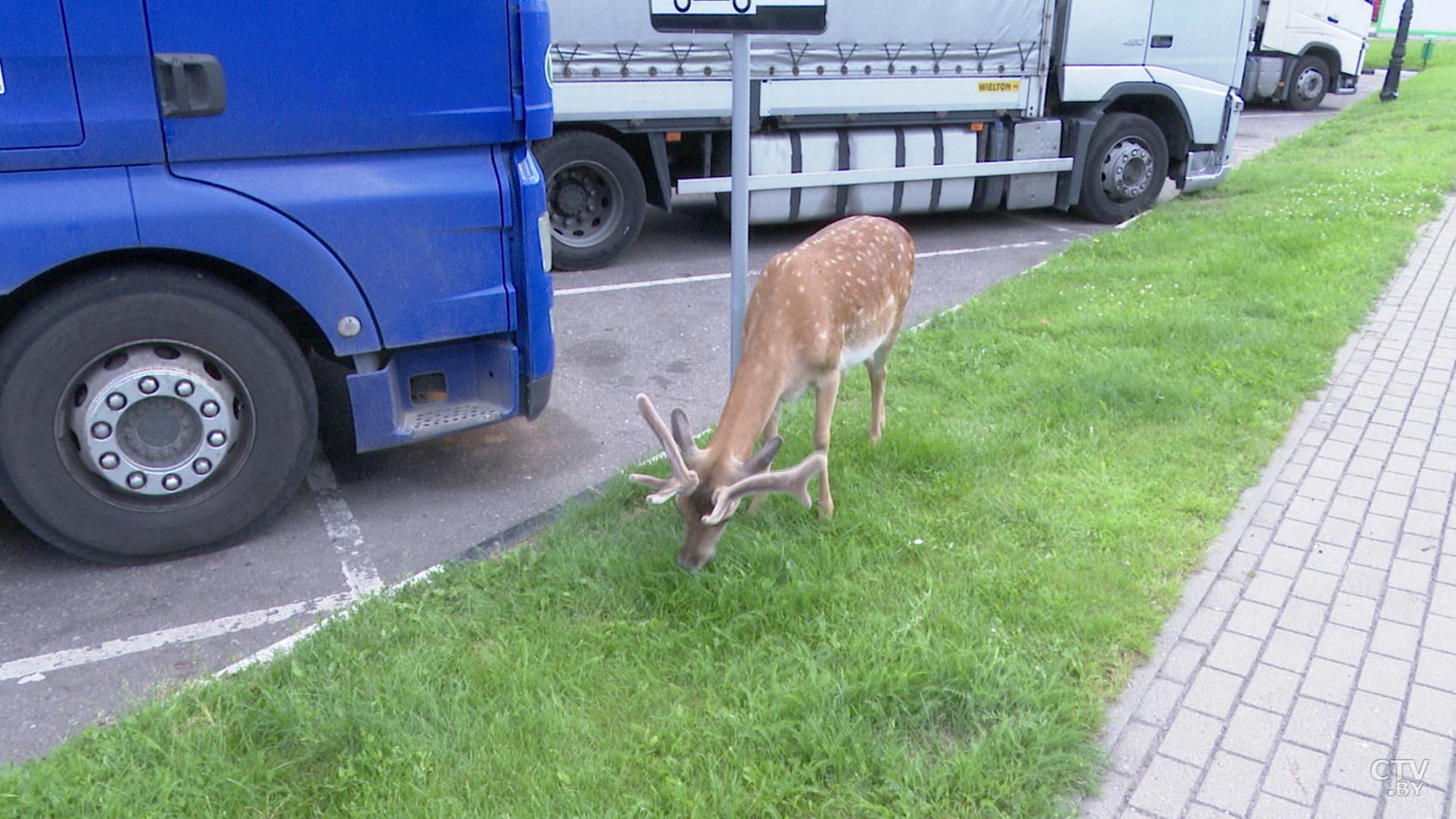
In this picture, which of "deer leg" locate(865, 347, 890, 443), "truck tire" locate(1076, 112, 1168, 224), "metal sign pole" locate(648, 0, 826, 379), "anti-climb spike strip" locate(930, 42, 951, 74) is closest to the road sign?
"metal sign pole" locate(648, 0, 826, 379)

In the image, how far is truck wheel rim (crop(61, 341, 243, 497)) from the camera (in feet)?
13.9

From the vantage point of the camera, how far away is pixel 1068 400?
6.04 m

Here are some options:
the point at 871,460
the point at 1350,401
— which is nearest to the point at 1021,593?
the point at 871,460

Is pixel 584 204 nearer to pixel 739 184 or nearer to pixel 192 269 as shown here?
pixel 739 184

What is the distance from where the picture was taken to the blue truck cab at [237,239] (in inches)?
156

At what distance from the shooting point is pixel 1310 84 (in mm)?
23531

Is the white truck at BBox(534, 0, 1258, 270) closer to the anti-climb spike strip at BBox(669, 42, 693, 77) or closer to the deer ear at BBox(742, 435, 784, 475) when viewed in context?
the anti-climb spike strip at BBox(669, 42, 693, 77)

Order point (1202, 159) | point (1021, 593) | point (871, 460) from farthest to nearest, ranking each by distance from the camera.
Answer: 1. point (1202, 159)
2. point (871, 460)
3. point (1021, 593)

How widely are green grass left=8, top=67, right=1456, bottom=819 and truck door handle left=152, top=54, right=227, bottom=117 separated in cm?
200

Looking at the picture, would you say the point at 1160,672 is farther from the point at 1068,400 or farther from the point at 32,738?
the point at 32,738

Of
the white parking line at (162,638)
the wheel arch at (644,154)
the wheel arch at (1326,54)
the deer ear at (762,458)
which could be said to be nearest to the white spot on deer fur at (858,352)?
the deer ear at (762,458)

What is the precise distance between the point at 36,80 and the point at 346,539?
6.97 ft

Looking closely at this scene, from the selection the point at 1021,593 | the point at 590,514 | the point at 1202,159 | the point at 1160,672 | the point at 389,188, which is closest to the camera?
the point at 1160,672

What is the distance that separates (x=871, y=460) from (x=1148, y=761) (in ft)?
7.29
